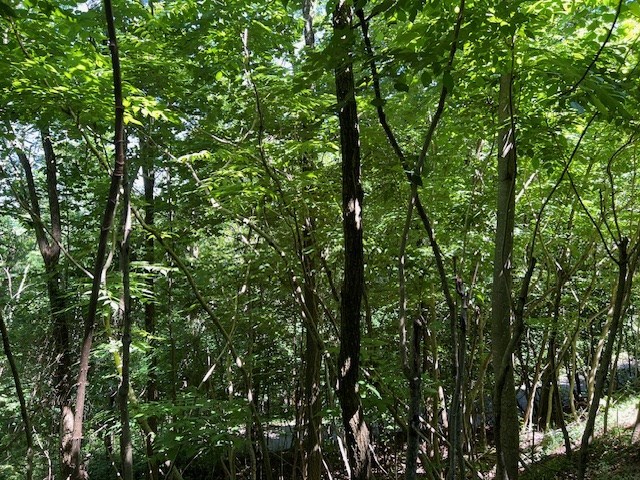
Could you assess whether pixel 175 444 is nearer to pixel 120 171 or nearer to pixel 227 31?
pixel 120 171

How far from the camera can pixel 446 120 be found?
12.6ft

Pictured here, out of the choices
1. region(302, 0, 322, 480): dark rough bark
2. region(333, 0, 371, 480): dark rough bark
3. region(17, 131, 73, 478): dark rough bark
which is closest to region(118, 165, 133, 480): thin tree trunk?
region(333, 0, 371, 480): dark rough bark

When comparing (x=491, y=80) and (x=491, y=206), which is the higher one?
(x=491, y=80)

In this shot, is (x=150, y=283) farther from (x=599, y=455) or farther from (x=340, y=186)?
(x=599, y=455)

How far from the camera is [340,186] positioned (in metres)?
3.85

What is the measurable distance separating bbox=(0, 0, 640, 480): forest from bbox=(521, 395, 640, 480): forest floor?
0.05m

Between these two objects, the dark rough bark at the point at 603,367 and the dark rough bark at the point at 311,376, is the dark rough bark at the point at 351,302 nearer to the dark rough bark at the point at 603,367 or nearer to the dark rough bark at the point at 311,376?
the dark rough bark at the point at 603,367

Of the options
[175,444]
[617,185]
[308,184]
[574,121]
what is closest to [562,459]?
[617,185]

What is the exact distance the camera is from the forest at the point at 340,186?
1499mm

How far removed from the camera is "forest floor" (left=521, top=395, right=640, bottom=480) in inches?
201

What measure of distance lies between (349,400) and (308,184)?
8.28ft

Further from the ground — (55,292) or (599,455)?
(55,292)

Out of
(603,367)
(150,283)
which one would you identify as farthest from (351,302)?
(150,283)

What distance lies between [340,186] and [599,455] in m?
5.19
